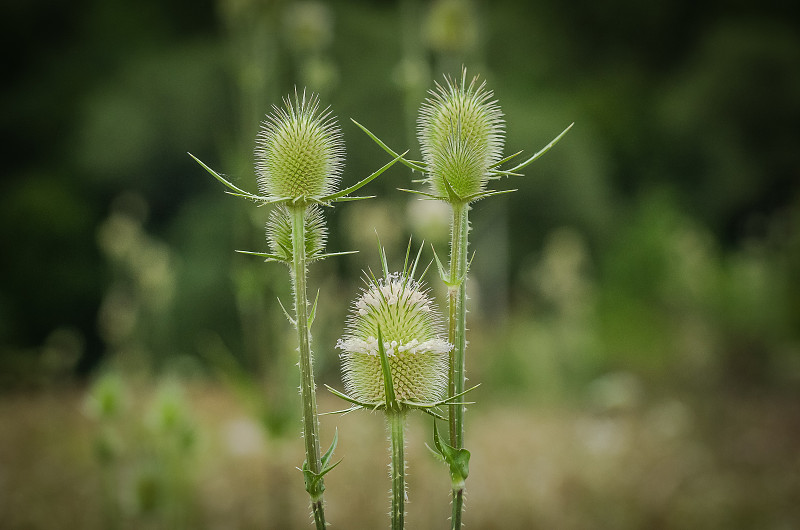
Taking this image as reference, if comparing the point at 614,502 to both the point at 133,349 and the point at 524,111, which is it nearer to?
the point at 133,349

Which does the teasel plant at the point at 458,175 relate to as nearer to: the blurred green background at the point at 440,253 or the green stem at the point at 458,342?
the green stem at the point at 458,342

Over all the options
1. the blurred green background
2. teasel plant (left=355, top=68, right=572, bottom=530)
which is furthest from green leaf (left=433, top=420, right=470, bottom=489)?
the blurred green background

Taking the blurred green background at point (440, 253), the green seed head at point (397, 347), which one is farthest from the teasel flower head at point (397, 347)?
the blurred green background at point (440, 253)

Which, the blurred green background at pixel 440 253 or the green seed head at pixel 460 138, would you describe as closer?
the green seed head at pixel 460 138

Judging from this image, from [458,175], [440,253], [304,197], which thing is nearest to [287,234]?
[304,197]

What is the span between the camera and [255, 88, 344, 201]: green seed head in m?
0.61

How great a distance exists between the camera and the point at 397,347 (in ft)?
1.97

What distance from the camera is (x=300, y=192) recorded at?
0.60 meters

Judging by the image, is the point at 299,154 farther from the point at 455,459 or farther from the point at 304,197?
the point at 455,459

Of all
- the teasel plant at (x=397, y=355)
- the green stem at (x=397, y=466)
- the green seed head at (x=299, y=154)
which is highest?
the green seed head at (x=299, y=154)

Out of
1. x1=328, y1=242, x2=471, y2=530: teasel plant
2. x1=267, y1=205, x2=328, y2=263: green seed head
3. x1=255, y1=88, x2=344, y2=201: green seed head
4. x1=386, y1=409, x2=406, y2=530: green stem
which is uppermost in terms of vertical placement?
x1=255, y1=88, x2=344, y2=201: green seed head

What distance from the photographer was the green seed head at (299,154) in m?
0.61

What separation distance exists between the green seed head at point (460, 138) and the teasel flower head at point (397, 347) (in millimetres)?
84

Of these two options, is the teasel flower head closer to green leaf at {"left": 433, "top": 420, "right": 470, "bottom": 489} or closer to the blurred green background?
green leaf at {"left": 433, "top": 420, "right": 470, "bottom": 489}
